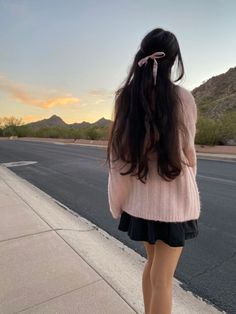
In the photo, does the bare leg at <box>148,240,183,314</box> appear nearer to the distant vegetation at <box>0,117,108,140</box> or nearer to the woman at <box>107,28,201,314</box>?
the woman at <box>107,28,201,314</box>

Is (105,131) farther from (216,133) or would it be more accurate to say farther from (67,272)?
(216,133)

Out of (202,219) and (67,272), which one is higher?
(67,272)

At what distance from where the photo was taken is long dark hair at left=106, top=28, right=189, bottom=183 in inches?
85.7

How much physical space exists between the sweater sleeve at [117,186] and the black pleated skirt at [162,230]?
0.13 metres

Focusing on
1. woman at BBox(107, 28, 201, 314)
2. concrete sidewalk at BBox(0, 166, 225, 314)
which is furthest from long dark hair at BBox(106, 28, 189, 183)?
concrete sidewalk at BBox(0, 166, 225, 314)

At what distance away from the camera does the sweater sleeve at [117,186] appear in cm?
237

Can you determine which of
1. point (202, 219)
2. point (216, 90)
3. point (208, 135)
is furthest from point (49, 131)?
point (202, 219)

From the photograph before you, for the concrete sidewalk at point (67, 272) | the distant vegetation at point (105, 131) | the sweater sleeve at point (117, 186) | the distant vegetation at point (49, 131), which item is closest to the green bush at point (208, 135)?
the distant vegetation at point (105, 131)

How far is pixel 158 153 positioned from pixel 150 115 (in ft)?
0.71

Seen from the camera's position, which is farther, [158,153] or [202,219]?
[202,219]

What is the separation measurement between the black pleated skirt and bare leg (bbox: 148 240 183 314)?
53 millimetres

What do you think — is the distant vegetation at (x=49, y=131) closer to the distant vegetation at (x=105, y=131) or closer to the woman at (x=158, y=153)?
the distant vegetation at (x=105, y=131)

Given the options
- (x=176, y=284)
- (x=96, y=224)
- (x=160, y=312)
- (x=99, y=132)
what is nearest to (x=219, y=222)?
(x=96, y=224)

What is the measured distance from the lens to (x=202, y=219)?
6.53 meters
